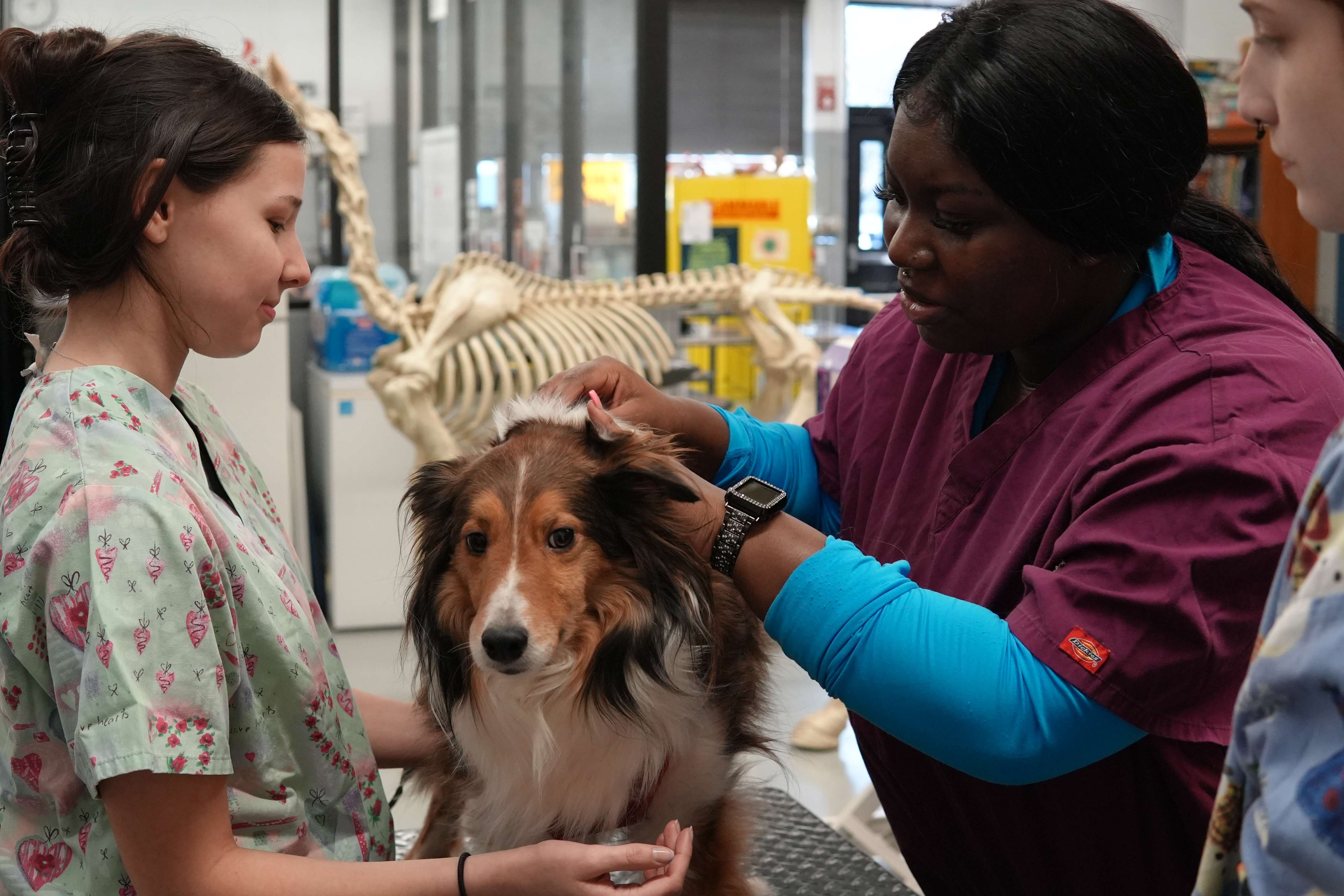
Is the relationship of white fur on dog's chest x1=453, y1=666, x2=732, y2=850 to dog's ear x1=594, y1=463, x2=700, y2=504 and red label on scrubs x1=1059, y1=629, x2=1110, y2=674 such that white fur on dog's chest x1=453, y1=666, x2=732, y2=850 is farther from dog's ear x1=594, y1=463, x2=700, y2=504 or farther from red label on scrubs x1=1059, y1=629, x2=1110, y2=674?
red label on scrubs x1=1059, y1=629, x2=1110, y2=674

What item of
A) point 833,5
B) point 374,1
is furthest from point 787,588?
point 833,5

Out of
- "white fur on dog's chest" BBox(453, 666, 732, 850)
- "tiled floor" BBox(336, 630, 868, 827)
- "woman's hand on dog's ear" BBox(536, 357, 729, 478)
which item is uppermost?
"woman's hand on dog's ear" BBox(536, 357, 729, 478)

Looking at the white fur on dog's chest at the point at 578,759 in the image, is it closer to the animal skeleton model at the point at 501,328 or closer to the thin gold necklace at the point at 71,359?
the thin gold necklace at the point at 71,359

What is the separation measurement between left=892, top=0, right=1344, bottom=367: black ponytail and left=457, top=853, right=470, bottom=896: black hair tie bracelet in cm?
92

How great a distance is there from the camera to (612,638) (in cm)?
155

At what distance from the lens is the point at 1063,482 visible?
1.23 m

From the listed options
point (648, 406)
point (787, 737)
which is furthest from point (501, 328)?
point (648, 406)

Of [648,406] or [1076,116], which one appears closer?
[1076,116]

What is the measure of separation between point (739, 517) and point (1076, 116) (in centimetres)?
56

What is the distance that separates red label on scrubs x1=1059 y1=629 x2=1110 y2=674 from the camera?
3.62ft

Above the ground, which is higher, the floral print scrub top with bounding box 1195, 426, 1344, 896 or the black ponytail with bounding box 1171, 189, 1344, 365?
the black ponytail with bounding box 1171, 189, 1344, 365

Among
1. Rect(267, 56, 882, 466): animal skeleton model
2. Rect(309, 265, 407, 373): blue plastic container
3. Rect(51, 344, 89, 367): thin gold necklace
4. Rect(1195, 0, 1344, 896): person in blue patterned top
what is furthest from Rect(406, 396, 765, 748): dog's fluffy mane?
Rect(309, 265, 407, 373): blue plastic container

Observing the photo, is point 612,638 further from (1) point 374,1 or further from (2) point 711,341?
(1) point 374,1

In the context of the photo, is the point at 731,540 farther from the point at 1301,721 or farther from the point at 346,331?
the point at 346,331
